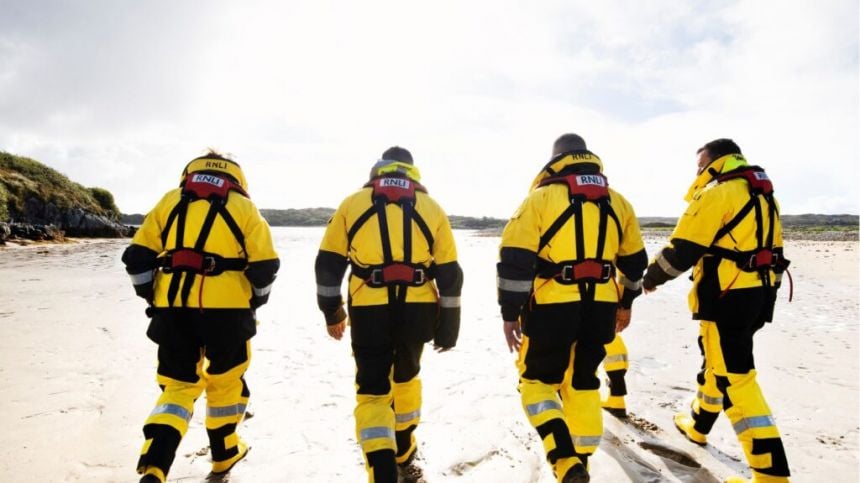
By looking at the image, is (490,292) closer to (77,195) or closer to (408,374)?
(408,374)

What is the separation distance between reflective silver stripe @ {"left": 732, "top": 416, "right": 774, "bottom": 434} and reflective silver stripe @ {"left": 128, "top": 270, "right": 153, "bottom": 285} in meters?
4.87

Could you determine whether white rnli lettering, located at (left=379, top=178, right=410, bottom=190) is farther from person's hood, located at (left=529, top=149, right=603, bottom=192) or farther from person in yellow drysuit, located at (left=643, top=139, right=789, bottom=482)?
person in yellow drysuit, located at (left=643, top=139, right=789, bottom=482)

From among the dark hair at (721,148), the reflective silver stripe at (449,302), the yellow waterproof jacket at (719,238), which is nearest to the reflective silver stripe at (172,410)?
the reflective silver stripe at (449,302)

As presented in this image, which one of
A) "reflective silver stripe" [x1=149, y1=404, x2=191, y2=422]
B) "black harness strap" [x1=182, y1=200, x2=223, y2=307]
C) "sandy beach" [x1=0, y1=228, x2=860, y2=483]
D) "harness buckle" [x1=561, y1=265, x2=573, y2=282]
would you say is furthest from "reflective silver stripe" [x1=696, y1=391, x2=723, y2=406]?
"black harness strap" [x1=182, y1=200, x2=223, y2=307]

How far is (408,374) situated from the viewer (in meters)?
3.49

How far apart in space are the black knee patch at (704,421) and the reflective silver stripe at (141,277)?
16.3 feet

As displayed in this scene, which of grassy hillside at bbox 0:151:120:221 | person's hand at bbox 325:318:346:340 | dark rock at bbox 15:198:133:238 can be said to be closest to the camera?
person's hand at bbox 325:318:346:340

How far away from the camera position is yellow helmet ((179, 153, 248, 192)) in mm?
3498

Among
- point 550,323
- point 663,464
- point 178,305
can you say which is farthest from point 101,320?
point 663,464

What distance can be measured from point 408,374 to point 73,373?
4527 millimetres

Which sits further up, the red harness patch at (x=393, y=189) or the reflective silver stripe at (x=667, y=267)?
the red harness patch at (x=393, y=189)

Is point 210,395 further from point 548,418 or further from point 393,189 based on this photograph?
point 548,418

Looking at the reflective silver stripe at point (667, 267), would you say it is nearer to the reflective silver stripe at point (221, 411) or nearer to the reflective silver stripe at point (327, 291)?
the reflective silver stripe at point (327, 291)

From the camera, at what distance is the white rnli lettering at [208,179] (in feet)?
11.1
